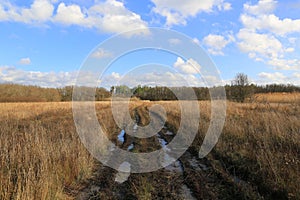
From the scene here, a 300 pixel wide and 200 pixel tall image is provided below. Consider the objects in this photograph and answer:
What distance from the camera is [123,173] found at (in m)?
7.22

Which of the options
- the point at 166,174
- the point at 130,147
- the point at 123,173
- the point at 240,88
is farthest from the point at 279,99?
the point at 123,173

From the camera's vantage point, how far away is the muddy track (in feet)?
17.7

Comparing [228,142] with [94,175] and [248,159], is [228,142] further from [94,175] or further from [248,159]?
[94,175]

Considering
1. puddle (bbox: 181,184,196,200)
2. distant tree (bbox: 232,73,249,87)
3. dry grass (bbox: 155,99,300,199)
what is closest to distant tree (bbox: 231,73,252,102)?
distant tree (bbox: 232,73,249,87)

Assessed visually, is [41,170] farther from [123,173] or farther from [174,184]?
[174,184]

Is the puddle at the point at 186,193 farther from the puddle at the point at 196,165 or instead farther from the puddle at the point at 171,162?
the puddle at the point at 196,165

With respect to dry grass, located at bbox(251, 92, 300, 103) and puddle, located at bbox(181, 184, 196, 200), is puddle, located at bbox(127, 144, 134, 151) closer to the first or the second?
A: puddle, located at bbox(181, 184, 196, 200)

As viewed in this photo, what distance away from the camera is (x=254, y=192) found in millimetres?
5273

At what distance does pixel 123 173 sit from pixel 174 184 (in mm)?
1701

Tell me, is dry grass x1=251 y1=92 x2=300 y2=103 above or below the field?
above

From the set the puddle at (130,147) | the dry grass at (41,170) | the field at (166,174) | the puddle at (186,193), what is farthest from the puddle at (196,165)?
the dry grass at (41,170)

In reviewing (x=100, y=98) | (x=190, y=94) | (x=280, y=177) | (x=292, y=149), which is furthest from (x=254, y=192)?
(x=100, y=98)

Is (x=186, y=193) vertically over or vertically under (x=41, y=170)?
under

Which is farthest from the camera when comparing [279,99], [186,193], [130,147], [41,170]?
[279,99]
